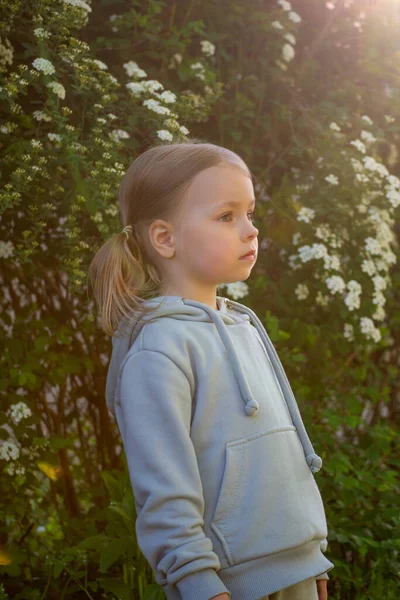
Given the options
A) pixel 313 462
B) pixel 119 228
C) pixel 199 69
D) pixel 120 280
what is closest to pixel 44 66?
pixel 119 228

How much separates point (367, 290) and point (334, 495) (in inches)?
33.2

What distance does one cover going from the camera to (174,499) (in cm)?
136

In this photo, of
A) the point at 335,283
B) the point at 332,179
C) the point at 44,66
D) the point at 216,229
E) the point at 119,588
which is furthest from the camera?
the point at 332,179

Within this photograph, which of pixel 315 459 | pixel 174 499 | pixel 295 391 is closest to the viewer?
pixel 174 499

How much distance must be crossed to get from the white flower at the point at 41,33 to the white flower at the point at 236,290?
1.06m

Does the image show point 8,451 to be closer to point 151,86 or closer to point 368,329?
point 151,86

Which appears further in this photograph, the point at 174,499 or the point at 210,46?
the point at 210,46

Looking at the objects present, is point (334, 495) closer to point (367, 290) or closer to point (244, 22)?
point (367, 290)

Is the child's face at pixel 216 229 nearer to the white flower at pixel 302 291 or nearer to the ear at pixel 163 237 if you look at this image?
the ear at pixel 163 237

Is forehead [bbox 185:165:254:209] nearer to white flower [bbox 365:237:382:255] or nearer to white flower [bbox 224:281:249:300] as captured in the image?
white flower [bbox 224:281:249:300]

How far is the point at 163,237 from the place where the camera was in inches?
63.6

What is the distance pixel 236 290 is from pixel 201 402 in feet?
4.46

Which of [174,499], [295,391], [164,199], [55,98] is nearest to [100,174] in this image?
[55,98]

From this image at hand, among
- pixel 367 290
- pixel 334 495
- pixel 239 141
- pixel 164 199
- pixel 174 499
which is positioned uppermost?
pixel 164 199
